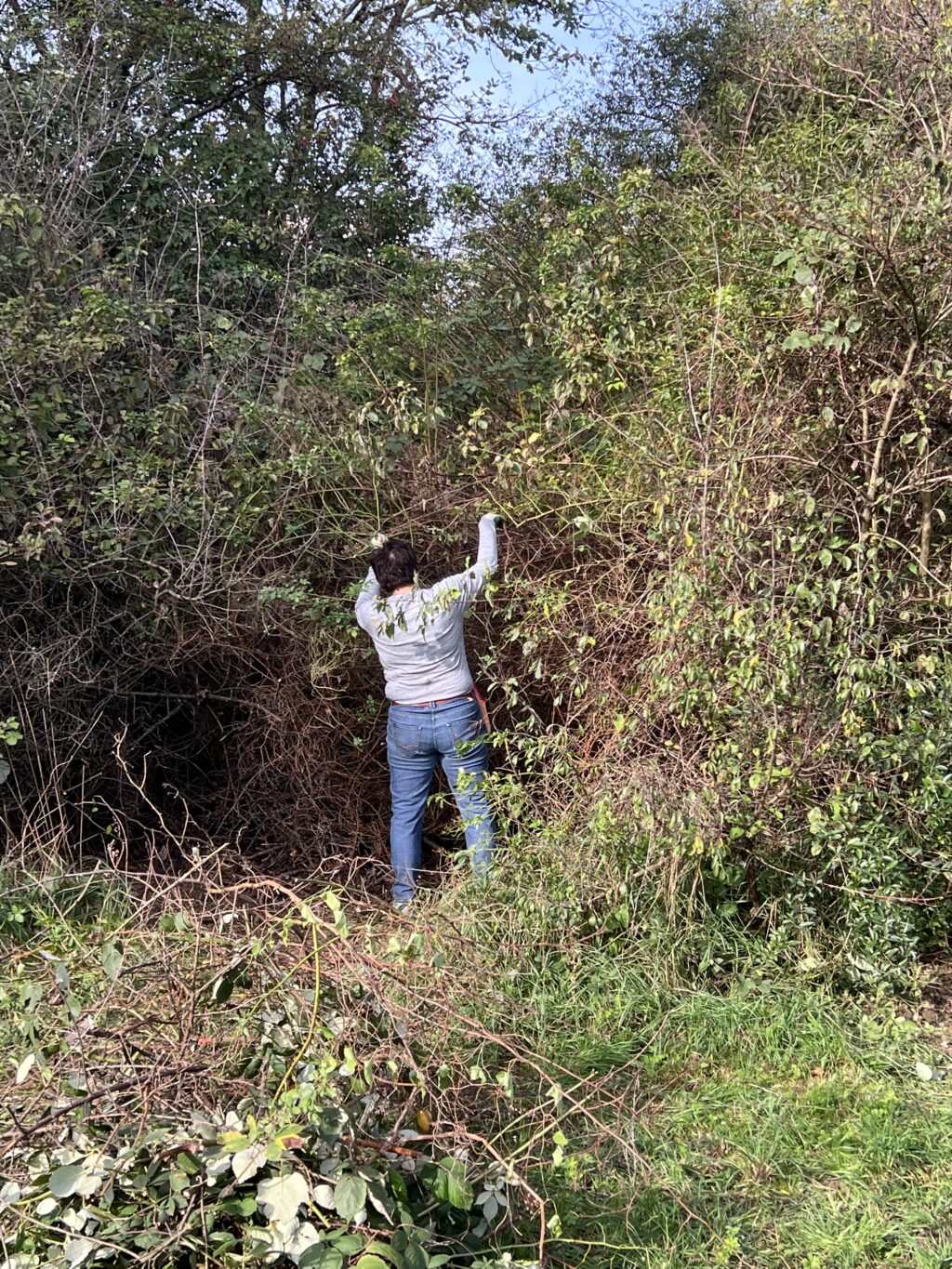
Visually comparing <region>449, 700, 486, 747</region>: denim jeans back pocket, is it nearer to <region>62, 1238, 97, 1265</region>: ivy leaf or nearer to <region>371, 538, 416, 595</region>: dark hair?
<region>371, 538, 416, 595</region>: dark hair

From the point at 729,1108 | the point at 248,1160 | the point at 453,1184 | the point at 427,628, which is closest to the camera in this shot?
the point at 248,1160

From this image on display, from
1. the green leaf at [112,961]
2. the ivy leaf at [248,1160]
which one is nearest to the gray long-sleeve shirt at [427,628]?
the green leaf at [112,961]

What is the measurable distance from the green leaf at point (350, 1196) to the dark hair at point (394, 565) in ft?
8.94

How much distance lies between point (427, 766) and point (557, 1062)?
1.74 m

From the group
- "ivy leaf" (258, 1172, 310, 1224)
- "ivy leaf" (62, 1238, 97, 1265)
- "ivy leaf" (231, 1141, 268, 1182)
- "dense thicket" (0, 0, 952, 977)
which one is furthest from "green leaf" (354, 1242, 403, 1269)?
"dense thicket" (0, 0, 952, 977)

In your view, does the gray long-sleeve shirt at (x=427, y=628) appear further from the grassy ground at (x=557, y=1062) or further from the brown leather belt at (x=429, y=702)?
the grassy ground at (x=557, y=1062)

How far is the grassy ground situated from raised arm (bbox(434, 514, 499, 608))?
4.10 feet

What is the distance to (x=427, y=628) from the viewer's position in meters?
4.41

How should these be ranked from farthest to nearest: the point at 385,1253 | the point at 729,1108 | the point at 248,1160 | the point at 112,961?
the point at 729,1108 < the point at 112,961 < the point at 248,1160 < the point at 385,1253

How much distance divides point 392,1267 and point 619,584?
3.04 metres

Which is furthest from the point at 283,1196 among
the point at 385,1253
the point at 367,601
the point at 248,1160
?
the point at 367,601

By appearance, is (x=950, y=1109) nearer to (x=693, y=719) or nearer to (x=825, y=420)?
(x=693, y=719)

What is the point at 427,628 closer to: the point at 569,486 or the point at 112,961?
the point at 569,486

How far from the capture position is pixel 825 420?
359 cm
